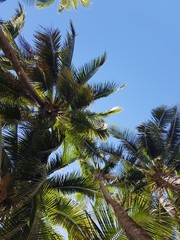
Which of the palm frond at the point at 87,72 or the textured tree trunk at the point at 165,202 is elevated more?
the palm frond at the point at 87,72

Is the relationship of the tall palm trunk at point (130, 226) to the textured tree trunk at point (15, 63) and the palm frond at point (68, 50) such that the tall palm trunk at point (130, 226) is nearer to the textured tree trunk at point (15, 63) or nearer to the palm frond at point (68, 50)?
the textured tree trunk at point (15, 63)

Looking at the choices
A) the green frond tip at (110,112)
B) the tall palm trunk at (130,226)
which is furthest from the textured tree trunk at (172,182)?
the green frond tip at (110,112)

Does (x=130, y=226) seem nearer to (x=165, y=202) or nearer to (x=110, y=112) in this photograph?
(x=165, y=202)

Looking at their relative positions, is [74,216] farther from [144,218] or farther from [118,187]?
[144,218]

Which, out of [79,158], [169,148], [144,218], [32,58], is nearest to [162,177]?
[169,148]

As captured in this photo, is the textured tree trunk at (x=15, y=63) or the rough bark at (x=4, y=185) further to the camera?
the textured tree trunk at (x=15, y=63)

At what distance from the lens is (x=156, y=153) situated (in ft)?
39.5

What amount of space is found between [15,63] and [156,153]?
5371 millimetres

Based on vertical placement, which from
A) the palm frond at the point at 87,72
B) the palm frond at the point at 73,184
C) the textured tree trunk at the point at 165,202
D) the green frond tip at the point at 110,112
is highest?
the palm frond at the point at 87,72

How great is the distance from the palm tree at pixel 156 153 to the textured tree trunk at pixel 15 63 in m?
2.97

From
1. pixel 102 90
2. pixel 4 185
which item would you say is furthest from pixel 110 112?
pixel 4 185

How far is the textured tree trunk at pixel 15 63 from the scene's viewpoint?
1042 centimetres

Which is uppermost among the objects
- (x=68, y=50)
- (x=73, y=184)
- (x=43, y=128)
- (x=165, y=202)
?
(x=68, y=50)

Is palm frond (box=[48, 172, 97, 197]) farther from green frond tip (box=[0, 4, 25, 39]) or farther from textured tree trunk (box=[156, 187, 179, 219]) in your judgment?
green frond tip (box=[0, 4, 25, 39])
